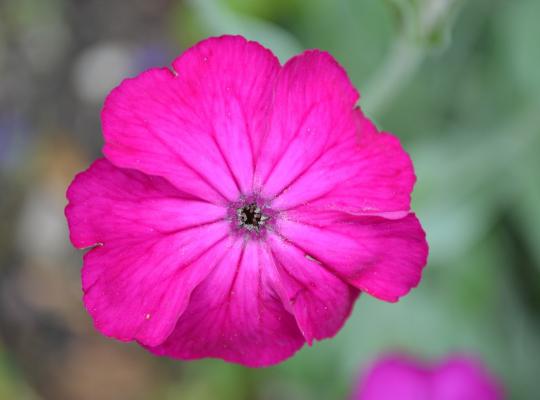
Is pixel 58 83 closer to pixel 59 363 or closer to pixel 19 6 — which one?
pixel 19 6

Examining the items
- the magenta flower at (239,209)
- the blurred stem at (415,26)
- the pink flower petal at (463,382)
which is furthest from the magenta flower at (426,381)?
the magenta flower at (239,209)

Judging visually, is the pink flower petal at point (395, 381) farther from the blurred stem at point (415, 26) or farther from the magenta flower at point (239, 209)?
the magenta flower at point (239, 209)

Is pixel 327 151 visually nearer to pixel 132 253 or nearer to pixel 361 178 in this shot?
pixel 361 178

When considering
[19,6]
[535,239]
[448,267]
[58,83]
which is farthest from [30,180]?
[535,239]

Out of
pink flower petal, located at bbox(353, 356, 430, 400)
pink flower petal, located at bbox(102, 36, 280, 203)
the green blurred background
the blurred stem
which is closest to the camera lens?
pink flower petal, located at bbox(102, 36, 280, 203)

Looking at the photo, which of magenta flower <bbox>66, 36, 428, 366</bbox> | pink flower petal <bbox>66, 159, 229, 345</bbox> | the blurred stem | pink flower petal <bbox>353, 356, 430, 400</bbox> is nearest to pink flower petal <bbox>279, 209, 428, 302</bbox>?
magenta flower <bbox>66, 36, 428, 366</bbox>

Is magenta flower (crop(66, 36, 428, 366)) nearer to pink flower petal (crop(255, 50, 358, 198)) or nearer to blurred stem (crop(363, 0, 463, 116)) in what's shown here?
pink flower petal (crop(255, 50, 358, 198))

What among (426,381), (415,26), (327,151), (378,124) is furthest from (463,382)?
(327,151)
